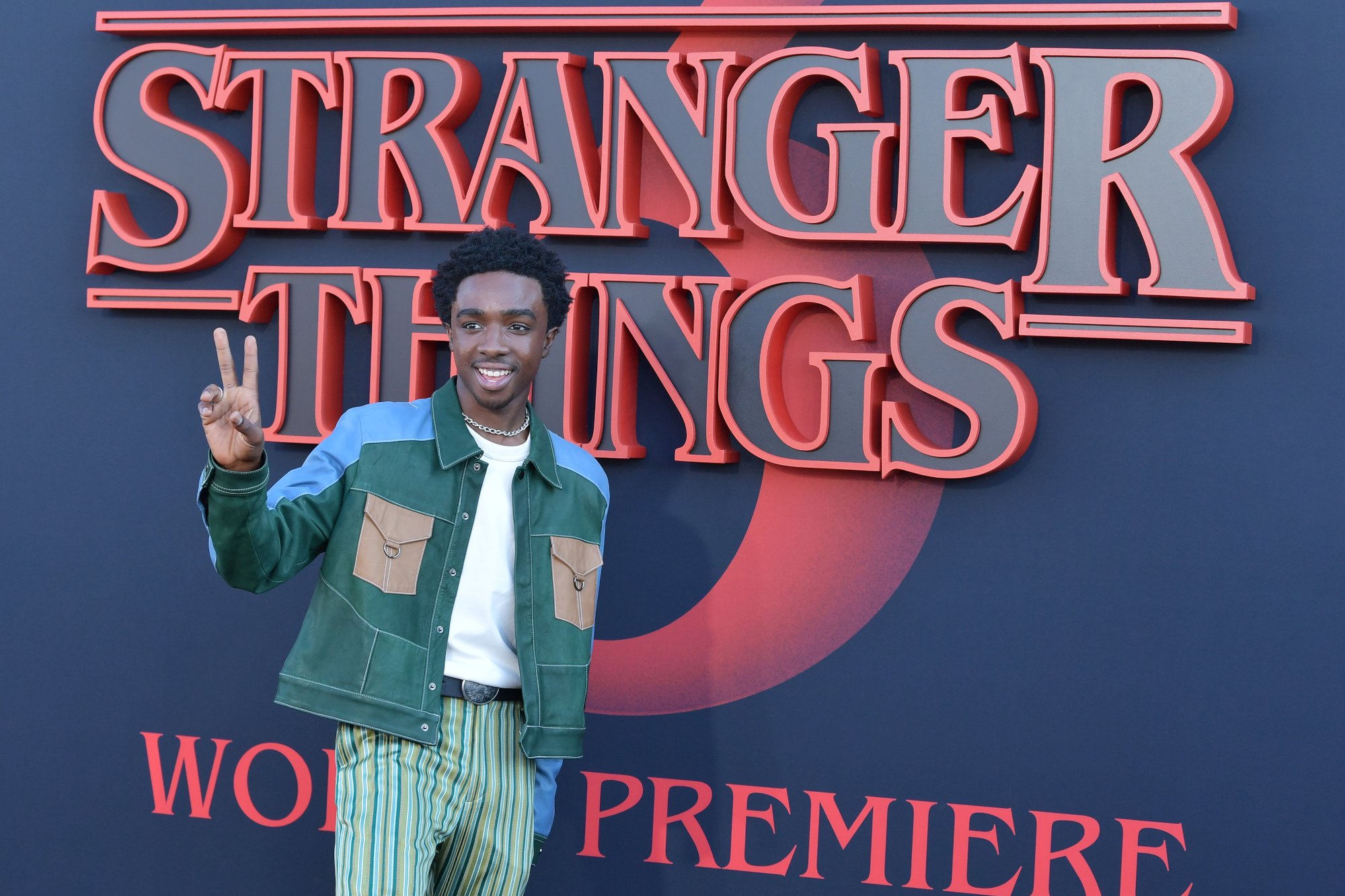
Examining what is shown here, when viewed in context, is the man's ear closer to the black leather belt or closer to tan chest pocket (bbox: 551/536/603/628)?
tan chest pocket (bbox: 551/536/603/628)

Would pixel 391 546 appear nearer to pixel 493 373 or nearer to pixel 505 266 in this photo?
pixel 493 373

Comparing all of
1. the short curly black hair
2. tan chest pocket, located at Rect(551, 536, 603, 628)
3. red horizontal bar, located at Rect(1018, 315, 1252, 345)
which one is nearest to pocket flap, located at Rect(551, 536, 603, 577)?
tan chest pocket, located at Rect(551, 536, 603, 628)

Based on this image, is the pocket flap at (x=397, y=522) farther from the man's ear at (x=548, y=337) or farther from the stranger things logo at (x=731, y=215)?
the stranger things logo at (x=731, y=215)

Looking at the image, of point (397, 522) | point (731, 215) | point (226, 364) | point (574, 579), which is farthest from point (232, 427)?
point (731, 215)

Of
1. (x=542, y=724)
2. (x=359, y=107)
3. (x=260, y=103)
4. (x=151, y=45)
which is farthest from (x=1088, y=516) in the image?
(x=151, y=45)

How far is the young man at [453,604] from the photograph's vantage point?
2.84 m

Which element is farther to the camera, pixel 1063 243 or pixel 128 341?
pixel 128 341

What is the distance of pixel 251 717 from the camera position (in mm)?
4207

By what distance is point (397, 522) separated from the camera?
297 cm

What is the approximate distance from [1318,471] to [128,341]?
10.3ft

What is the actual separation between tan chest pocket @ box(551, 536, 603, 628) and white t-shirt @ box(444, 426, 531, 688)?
92mm

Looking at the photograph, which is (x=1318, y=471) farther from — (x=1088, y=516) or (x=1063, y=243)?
(x=1063, y=243)

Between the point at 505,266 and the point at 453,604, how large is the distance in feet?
2.31

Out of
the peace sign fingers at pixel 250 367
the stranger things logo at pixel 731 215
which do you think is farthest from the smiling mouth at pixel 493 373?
the stranger things logo at pixel 731 215
